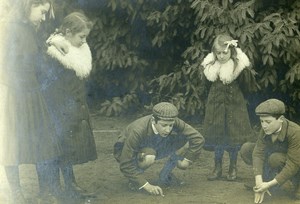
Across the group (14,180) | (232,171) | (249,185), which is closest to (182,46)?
(232,171)

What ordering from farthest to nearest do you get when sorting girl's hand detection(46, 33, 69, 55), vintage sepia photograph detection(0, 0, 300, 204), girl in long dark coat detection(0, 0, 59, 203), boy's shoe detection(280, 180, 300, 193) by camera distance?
1. boy's shoe detection(280, 180, 300, 193)
2. girl's hand detection(46, 33, 69, 55)
3. vintage sepia photograph detection(0, 0, 300, 204)
4. girl in long dark coat detection(0, 0, 59, 203)

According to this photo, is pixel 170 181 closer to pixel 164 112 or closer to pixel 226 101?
pixel 164 112

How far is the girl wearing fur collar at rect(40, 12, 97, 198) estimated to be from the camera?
5.27 m

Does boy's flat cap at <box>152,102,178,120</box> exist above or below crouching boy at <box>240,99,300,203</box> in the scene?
above

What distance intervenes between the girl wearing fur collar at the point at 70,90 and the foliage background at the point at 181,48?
0.45 m

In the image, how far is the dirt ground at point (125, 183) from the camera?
534cm

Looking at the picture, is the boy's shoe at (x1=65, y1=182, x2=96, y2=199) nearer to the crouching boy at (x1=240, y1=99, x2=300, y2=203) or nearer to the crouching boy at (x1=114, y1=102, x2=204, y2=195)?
the crouching boy at (x1=114, y1=102, x2=204, y2=195)

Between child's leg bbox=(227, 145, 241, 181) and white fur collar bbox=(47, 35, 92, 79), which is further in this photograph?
child's leg bbox=(227, 145, 241, 181)

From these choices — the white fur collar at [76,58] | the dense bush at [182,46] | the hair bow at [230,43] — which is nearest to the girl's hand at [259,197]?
the dense bush at [182,46]

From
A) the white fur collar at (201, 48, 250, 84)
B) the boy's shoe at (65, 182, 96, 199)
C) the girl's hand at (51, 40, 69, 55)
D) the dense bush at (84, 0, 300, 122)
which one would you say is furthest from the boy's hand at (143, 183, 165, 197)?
the girl's hand at (51, 40, 69, 55)

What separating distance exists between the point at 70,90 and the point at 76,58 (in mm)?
240

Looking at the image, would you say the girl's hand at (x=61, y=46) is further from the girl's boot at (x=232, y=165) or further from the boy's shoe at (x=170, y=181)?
the girl's boot at (x=232, y=165)

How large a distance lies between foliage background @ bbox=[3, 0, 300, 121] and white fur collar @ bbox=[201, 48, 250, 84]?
26 centimetres

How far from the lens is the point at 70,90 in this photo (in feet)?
17.6
